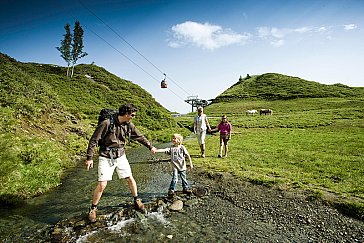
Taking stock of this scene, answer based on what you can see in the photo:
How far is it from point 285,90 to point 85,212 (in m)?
117

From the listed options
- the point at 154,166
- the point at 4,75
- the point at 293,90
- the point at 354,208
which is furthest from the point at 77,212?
the point at 293,90

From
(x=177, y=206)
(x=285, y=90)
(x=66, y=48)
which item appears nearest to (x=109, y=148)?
(x=177, y=206)

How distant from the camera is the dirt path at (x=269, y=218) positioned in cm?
609

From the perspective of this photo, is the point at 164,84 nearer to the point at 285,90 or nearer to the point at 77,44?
the point at 77,44

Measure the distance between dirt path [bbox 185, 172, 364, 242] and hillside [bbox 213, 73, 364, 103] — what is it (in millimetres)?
98302

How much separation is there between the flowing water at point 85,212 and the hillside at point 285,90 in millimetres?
99654

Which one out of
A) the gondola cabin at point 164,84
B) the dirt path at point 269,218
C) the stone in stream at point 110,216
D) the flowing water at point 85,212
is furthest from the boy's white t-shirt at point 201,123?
the gondola cabin at point 164,84

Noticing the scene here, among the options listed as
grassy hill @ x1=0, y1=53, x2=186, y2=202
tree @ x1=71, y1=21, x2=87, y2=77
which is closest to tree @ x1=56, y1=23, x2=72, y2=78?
tree @ x1=71, y1=21, x2=87, y2=77

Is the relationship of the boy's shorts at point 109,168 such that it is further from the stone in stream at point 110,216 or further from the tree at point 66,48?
the tree at point 66,48

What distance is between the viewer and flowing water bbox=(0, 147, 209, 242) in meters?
6.28

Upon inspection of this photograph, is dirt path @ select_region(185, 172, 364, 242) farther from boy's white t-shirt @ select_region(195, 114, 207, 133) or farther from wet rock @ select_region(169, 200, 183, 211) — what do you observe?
boy's white t-shirt @ select_region(195, 114, 207, 133)

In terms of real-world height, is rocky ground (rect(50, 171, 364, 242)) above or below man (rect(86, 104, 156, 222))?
below

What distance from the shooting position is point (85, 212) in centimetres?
786

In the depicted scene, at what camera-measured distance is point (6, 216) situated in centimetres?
745
